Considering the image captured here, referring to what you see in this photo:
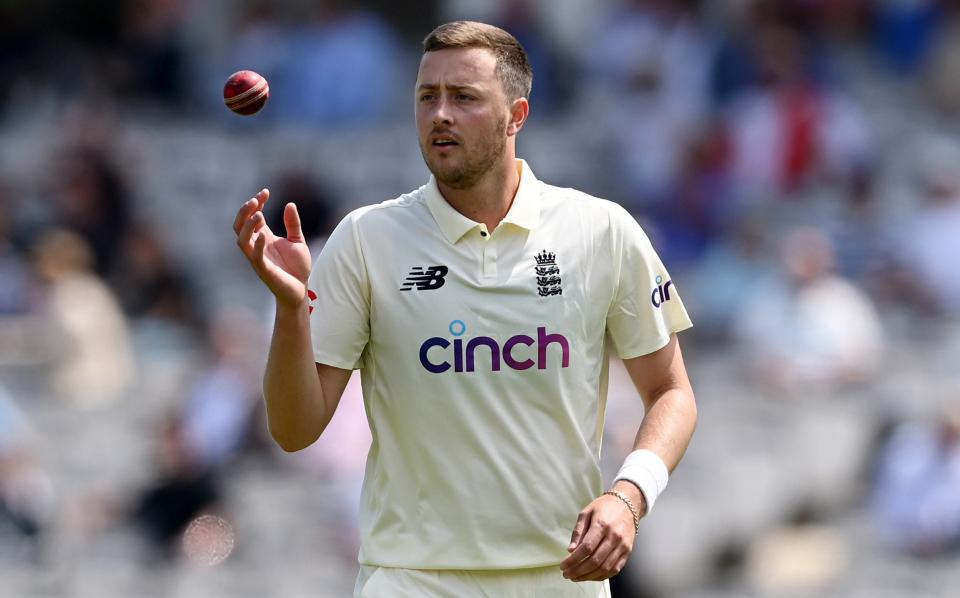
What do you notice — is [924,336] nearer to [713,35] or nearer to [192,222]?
[713,35]

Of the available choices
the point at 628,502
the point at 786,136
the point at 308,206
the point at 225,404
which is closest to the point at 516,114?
the point at 628,502

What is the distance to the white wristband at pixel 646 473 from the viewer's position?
4.94m

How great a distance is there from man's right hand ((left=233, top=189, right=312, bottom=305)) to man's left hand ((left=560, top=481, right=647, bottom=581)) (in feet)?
Result: 3.01

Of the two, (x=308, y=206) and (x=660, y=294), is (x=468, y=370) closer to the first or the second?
(x=660, y=294)

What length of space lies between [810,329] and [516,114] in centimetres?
820

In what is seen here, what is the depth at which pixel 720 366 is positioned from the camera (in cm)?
1368

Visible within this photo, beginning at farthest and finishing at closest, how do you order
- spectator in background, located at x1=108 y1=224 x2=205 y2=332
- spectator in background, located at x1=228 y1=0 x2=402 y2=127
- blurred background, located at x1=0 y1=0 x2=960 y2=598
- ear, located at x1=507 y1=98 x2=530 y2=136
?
spectator in background, located at x1=228 y1=0 x2=402 y2=127 < spectator in background, located at x1=108 y1=224 x2=205 y2=332 < blurred background, located at x1=0 y1=0 x2=960 y2=598 < ear, located at x1=507 y1=98 x2=530 y2=136

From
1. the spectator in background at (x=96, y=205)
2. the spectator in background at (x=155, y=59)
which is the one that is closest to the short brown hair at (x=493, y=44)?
the spectator in background at (x=96, y=205)

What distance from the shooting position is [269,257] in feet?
15.6

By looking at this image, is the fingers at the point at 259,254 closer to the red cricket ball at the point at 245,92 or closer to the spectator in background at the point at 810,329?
the red cricket ball at the point at 245,92

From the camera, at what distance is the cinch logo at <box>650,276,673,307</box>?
17.1 ft

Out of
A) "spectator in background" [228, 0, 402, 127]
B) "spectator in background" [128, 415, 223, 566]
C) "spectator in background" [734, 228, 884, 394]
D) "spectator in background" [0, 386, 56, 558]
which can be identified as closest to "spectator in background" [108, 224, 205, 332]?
"spectator in background" [0, 386, 56, 558]

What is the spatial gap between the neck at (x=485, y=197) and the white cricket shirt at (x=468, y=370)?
0.04 meters

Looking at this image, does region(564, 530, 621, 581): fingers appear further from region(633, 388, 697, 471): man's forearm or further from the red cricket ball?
the red cricket ball
